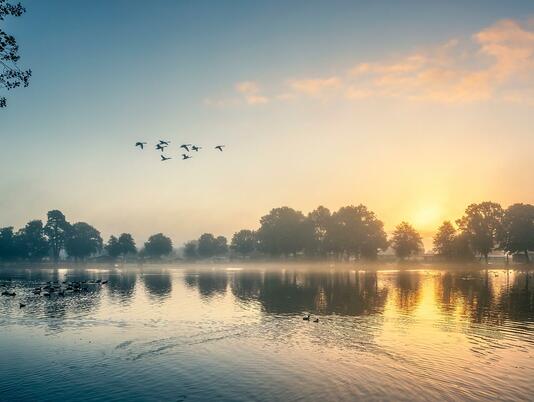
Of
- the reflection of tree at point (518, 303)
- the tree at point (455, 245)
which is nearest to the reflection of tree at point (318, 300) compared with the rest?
the reflection of tree at point (518, 303)

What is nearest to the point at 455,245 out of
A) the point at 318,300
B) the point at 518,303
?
the point at 518,303

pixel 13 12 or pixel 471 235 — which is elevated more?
pixel 13 12

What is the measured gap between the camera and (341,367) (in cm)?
3281

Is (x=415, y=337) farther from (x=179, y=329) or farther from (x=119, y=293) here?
(x=119, y=293)

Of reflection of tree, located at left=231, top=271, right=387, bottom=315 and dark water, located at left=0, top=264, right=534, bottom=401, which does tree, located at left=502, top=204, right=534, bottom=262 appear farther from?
dark water, located at left=0, top=264, right=534, bottom=401

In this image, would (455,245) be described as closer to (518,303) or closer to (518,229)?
(518,229)

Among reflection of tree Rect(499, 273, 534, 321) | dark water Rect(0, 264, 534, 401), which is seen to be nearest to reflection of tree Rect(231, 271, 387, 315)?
dark water Rect(0, 264, 534, 401)

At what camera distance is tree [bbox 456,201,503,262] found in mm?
185500

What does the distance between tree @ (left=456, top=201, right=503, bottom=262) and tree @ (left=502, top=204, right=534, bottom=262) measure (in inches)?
122

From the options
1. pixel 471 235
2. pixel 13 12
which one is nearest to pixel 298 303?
pixel 13 12

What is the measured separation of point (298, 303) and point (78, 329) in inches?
1322

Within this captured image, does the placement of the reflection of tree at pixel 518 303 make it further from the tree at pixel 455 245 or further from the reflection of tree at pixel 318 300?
the tree at pixel 455 245

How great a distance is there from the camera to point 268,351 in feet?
125

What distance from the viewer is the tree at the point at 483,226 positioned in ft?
609
